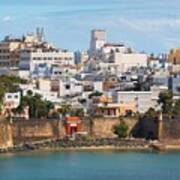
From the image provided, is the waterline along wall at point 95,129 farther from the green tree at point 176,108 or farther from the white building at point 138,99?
the white building at point 138,99

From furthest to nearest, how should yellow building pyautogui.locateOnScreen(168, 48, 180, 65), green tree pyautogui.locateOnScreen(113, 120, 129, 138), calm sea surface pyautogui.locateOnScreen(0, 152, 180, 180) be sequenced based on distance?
yellow building pyautogui.locateOnScreen(168, 48, 180, 65) < green tree pyautogui.locateOnScreen(113, 120, 129, 138) < calm sea surface pyautogui.locateOnScreen(0, 152, 180, 180)

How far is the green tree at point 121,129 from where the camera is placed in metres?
52.6

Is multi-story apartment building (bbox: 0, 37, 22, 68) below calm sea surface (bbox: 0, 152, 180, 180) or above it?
above

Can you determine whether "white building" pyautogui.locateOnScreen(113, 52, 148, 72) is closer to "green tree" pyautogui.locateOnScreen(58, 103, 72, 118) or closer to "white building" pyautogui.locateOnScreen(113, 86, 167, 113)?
"white building" pyautogui.locateOnScreen(113, 86, 167, 113)

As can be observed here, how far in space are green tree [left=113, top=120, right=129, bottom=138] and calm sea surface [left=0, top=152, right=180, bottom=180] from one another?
3894 millimetres

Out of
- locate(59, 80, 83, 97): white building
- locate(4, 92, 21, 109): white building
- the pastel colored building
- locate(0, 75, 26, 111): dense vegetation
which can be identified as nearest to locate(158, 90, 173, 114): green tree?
the pastel colored building

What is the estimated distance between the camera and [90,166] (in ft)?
140

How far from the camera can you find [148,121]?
5334 centimetres

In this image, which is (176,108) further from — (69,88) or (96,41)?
(96,41)

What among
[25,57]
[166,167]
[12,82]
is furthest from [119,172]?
[25,57]

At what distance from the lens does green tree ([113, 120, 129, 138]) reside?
52.6 meters

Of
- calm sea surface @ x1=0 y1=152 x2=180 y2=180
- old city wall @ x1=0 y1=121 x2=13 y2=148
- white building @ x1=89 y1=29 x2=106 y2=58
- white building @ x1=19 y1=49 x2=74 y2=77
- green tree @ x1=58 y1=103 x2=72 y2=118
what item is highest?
white building @ x1=89 y1=29 x2=106 y2=58

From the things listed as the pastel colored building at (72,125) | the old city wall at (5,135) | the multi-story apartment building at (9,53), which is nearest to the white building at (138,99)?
the pastel colored building at (72,125)

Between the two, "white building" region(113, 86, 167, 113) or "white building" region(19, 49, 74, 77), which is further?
"white building" region(19, 49, 74, 77)
